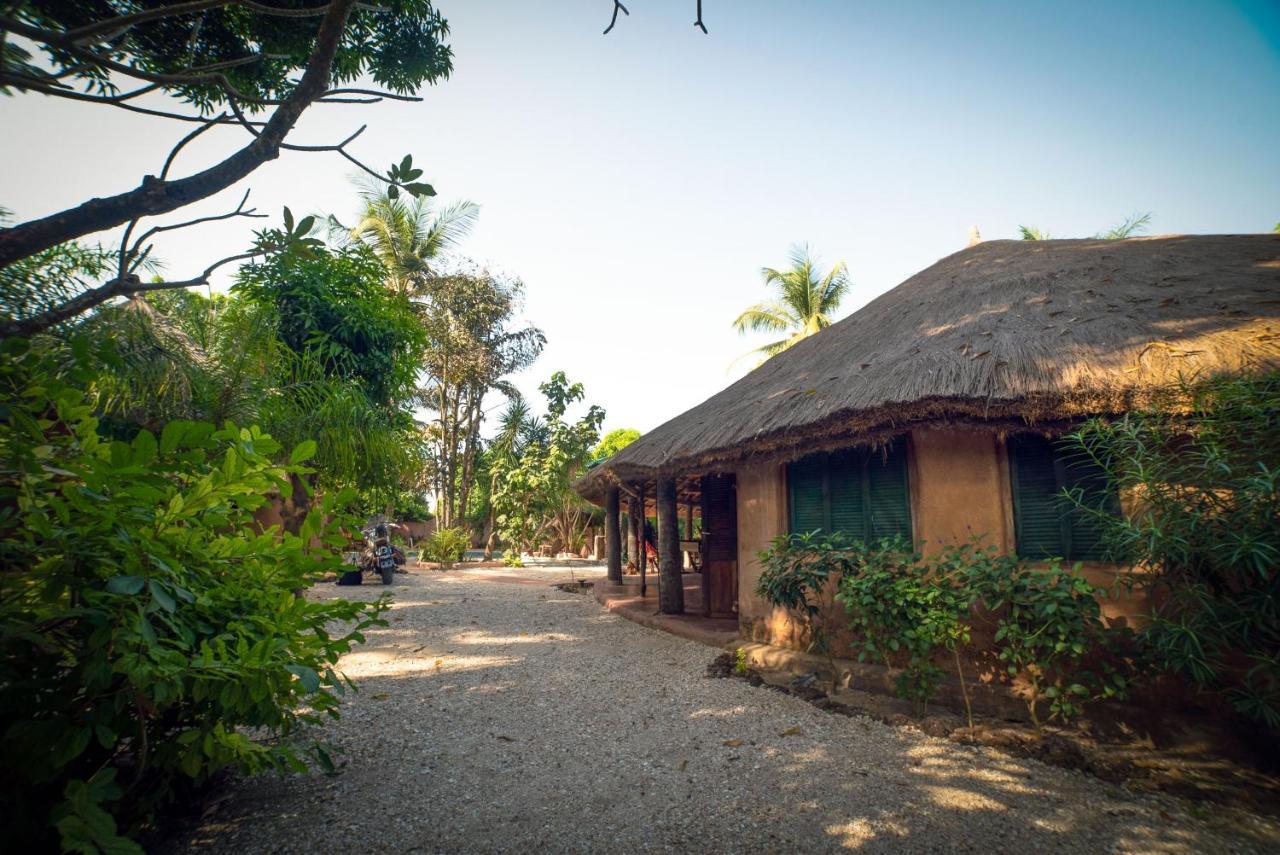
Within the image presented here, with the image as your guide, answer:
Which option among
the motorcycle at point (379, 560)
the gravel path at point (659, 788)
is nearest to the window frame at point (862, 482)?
the gravel path at point (659, 788)

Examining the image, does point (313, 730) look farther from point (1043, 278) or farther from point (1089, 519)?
point (1043, 278)

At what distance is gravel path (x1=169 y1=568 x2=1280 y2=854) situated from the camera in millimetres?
2652

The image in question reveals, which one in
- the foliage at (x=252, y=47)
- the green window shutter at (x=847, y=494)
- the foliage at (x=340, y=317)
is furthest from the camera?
the foliage at (x=340, y=317)

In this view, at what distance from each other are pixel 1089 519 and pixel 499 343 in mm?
21610

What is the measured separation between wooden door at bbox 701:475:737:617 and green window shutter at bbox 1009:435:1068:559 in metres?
3.83

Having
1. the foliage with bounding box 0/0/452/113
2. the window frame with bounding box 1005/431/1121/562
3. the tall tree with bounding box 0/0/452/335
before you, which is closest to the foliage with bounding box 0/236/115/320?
the tall tree with bounding box 0/0/452/335

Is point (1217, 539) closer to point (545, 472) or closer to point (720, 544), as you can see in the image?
point (720, 544)

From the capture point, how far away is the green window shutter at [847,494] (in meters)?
5.61

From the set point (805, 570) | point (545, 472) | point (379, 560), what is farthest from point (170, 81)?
point (545, 472)

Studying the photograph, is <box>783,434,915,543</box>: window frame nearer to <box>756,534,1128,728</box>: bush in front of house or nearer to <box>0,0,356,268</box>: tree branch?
<box>756,534,1128,728</box>: bush in front of house

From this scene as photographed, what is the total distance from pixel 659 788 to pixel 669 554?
5.03m

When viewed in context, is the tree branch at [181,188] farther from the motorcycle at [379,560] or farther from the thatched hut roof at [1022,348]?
the motorcycle at [379,560]

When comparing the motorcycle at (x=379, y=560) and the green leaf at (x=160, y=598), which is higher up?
the green leaf at (x=160, y=598)

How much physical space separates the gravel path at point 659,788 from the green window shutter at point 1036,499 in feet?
6.10
